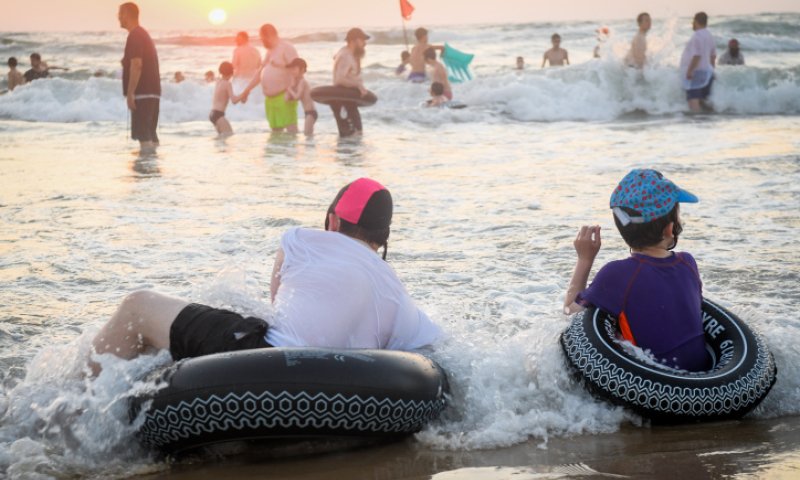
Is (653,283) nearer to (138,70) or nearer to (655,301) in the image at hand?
(655,301)

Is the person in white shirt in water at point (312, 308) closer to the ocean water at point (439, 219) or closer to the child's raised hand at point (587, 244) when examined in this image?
the ocean water at point (439, 219)

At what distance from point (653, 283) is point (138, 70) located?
34.8 feet

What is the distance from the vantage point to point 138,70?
13.4 m

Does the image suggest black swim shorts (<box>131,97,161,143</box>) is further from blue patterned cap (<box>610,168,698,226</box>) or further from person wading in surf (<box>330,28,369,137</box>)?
blue patterned cap (<box>610,168,698,226</box>)

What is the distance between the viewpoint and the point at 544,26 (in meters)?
53.7

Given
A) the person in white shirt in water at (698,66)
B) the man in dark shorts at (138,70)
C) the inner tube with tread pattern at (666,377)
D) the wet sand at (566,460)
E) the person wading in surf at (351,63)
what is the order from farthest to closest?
the person in white shirt in water at (698,66) < the person wading in surf at (351,63) < the man in dark shorts at (138,70) < the inner tube with tread pattern at (666,377) < the wet sand at (566,460)

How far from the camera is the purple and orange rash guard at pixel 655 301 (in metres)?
4.24

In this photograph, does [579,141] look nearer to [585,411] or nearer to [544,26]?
[585,411]

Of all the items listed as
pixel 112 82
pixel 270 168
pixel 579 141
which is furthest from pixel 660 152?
pixel 112 82

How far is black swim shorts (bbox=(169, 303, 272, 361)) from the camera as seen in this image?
4.06 meters

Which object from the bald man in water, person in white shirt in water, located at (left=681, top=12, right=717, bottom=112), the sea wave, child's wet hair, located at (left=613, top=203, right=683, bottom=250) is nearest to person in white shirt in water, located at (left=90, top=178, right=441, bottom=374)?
child's wet hair, located at (left=613, top=203, right=683, bottom=250)

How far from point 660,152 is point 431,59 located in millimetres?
7211

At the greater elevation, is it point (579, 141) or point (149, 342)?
point (149, 342)

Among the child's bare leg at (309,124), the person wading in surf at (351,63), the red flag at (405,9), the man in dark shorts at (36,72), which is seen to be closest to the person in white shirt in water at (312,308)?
the person wading in surf at (351,63)
